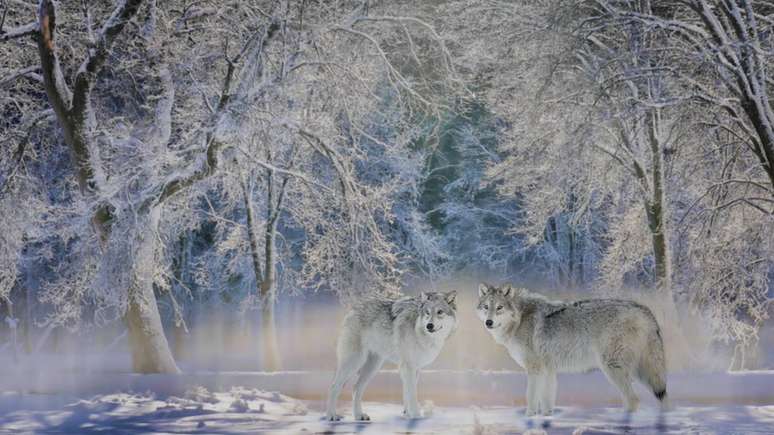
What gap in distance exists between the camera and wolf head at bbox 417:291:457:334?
343 inches

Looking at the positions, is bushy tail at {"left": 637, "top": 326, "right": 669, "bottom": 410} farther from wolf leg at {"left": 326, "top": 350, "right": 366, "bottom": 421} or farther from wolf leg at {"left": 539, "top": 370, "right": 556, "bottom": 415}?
wolf leg at {"left": 326, "top": 350, "right": 366, "bottom": 421}

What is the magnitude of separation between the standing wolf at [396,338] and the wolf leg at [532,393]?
0.91 m

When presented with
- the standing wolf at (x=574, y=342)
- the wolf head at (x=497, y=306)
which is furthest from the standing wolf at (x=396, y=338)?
the standing wolf at (x=574, y=342)

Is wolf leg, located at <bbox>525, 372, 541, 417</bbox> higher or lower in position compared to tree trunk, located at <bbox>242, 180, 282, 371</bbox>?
lower

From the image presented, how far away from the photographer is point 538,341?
9.10 metres

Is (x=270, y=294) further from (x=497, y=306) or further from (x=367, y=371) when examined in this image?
(x=497, y=306)

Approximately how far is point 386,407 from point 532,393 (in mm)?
1940

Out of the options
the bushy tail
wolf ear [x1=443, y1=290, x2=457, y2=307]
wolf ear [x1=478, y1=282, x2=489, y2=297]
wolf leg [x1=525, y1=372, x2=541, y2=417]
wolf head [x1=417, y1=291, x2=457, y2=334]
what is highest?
wolf ear [x1=478, y1=282, x2=489, y2=297]

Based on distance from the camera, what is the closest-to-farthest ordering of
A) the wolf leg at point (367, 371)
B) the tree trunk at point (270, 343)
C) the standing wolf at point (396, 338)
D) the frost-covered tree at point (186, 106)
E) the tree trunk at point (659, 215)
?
the standing wolf at point (396, 338) < the wolf leg at point (367, 371) < the frost-covered tree at point (186, 106) < the tree trunk at point (659, 215) < the tree trunk at point (270, 343)

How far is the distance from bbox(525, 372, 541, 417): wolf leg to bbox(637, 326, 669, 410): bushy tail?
941 mm

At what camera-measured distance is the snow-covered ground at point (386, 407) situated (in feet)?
29.1

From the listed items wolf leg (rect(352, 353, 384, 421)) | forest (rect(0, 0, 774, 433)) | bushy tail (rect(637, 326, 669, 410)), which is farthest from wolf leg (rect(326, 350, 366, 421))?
bushy tail (rect(637, 326, 669, 410))

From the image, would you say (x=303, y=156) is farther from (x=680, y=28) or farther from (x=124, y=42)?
(x=680, y=28)

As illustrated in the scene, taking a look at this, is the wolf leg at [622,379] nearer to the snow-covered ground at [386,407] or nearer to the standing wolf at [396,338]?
the snow-covered ground at [386,407]
